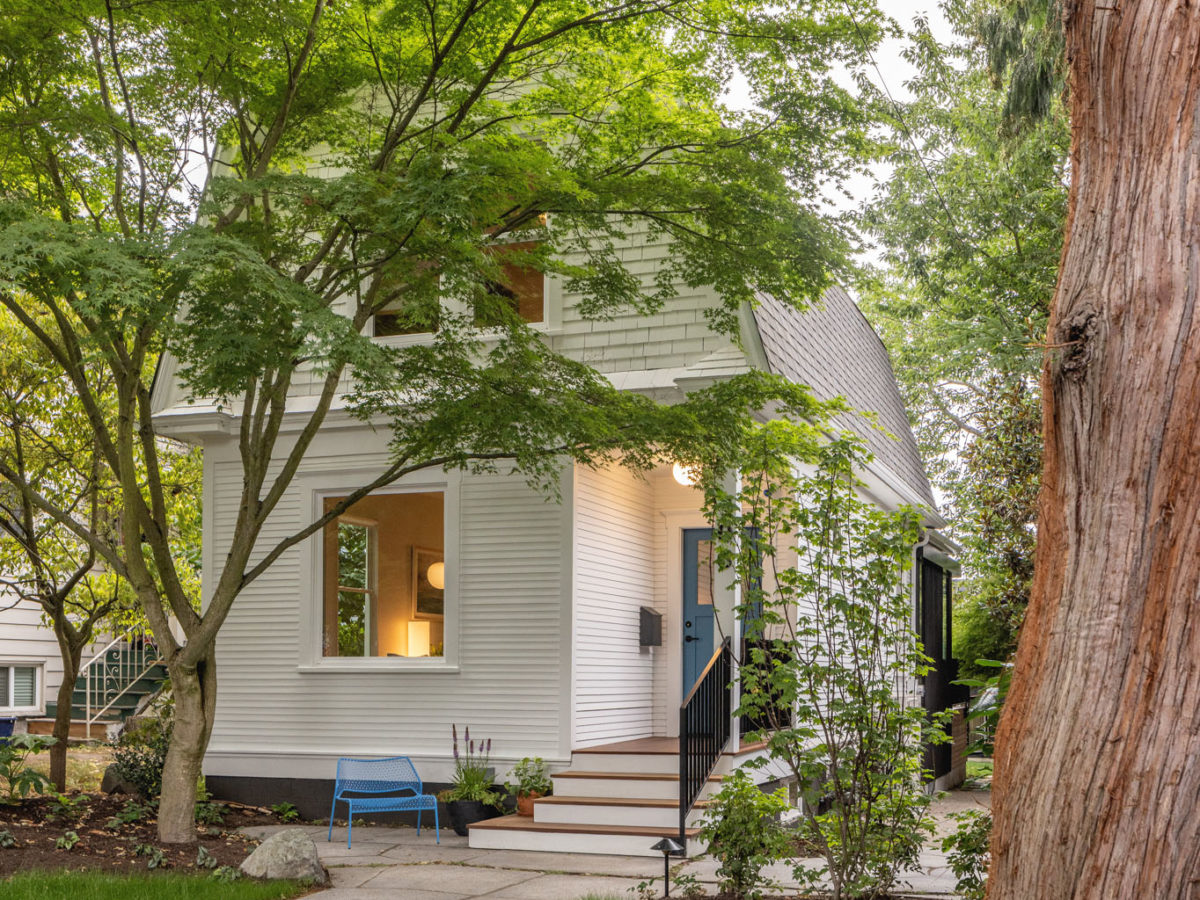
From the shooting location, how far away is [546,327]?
1134cm

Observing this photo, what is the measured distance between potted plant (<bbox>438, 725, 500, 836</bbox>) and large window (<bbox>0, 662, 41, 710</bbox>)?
9993 mm

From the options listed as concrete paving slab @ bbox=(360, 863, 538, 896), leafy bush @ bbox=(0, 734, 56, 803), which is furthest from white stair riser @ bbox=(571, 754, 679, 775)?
leafy bush @ bbox=(0, 734, 56, 803)

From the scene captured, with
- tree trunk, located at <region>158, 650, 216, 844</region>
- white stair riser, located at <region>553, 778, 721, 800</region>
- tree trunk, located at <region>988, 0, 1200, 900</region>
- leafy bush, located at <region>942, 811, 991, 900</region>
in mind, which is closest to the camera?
tree trunk, located at <region>988, 0, 1200, 900</region>

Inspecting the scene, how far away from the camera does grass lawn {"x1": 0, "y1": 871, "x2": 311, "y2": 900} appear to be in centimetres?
686

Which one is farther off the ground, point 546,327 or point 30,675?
point 546,327

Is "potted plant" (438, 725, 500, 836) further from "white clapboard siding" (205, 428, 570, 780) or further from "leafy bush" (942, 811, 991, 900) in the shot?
"leafy bush" (942, 811, 991, 900)

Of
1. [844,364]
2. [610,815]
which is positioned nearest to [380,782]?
[610,815]

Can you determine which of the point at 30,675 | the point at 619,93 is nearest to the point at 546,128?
the point at 619,93

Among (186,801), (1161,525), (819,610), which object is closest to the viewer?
(1161,525)

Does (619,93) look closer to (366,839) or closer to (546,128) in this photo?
(546,128)

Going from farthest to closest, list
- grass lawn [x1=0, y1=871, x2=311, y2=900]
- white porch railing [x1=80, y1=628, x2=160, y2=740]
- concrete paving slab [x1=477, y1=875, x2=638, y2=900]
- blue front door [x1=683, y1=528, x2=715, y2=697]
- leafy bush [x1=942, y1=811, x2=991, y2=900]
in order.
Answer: white porch railing [x1=80, y1=628, x2=160, y2=740] → blue front door [x1=683, y1=528, x2=715, y2=697] → concrete paving slab [x1=477, y1=875, x2=638, y2=900] → grass lawn [x1=0, y1=871, x2=311, y2=900] → leafy bush [x1=942, y1=811, x2=991, y2=900]

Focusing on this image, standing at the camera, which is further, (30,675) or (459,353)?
(30,675)

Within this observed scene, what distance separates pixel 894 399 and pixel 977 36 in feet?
18.6

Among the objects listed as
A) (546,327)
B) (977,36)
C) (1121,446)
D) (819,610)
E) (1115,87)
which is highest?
(977,36)
